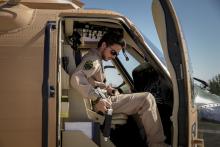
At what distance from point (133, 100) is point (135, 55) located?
1041 millimetres

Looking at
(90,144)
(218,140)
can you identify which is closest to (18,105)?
(90,144)

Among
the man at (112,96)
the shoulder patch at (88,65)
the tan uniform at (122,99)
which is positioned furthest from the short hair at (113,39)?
the shoulder patch at (88,65)

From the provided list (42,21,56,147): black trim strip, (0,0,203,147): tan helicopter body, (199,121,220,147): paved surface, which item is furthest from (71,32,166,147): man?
(199,121,220,147): paved surface

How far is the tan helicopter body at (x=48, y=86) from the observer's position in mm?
4621

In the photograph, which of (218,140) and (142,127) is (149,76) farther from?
(218,140)

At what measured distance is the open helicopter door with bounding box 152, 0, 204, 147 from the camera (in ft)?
15.3

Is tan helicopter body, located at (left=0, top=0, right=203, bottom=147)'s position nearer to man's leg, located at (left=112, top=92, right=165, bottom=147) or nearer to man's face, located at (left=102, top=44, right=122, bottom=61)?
man's leg, located at (left=112, top=92, right=165, bottom=147)

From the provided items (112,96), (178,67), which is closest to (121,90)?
(112,96)

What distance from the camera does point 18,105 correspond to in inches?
182

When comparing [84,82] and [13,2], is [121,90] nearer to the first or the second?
[84,82]

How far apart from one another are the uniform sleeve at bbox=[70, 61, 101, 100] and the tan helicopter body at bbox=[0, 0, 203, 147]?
0.36ft

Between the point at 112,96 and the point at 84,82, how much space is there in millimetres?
561

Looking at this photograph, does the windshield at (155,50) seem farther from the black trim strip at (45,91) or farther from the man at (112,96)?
the black trim strip at (45,91)

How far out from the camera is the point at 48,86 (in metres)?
4.54
